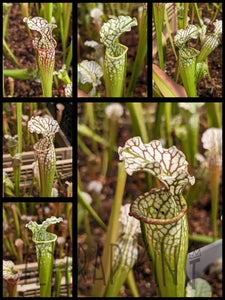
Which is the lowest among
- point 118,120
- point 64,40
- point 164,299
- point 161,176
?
point 164,299

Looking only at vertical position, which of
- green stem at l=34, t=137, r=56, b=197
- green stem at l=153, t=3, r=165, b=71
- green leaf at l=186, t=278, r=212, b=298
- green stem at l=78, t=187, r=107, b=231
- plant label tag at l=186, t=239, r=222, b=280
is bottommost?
green leaf at l=186, t=278, r=212, b=298

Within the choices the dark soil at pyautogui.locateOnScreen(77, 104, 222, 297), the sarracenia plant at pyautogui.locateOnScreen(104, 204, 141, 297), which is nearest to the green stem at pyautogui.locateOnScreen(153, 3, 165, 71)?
the dark soil at pyautogui.locateOnScreen(77, 104, 222, 297)

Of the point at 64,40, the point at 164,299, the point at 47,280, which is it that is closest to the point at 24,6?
the point at 64,40

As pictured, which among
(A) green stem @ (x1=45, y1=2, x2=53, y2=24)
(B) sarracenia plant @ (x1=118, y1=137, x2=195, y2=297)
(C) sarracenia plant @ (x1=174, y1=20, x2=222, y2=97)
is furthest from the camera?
(A) green stem @ (x1=45, y1=2, x2=53, y2=24)

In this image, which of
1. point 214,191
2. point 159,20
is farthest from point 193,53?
point 214,191

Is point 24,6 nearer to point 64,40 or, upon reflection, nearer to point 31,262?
point 64,40

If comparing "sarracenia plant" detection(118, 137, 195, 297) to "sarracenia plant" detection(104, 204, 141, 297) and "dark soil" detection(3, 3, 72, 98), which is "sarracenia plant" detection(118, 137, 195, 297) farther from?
"dark soil" detection(3, 3, 72, 98)

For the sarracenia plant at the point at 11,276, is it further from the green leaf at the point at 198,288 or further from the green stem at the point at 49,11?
the green stem at the point at 49,11
